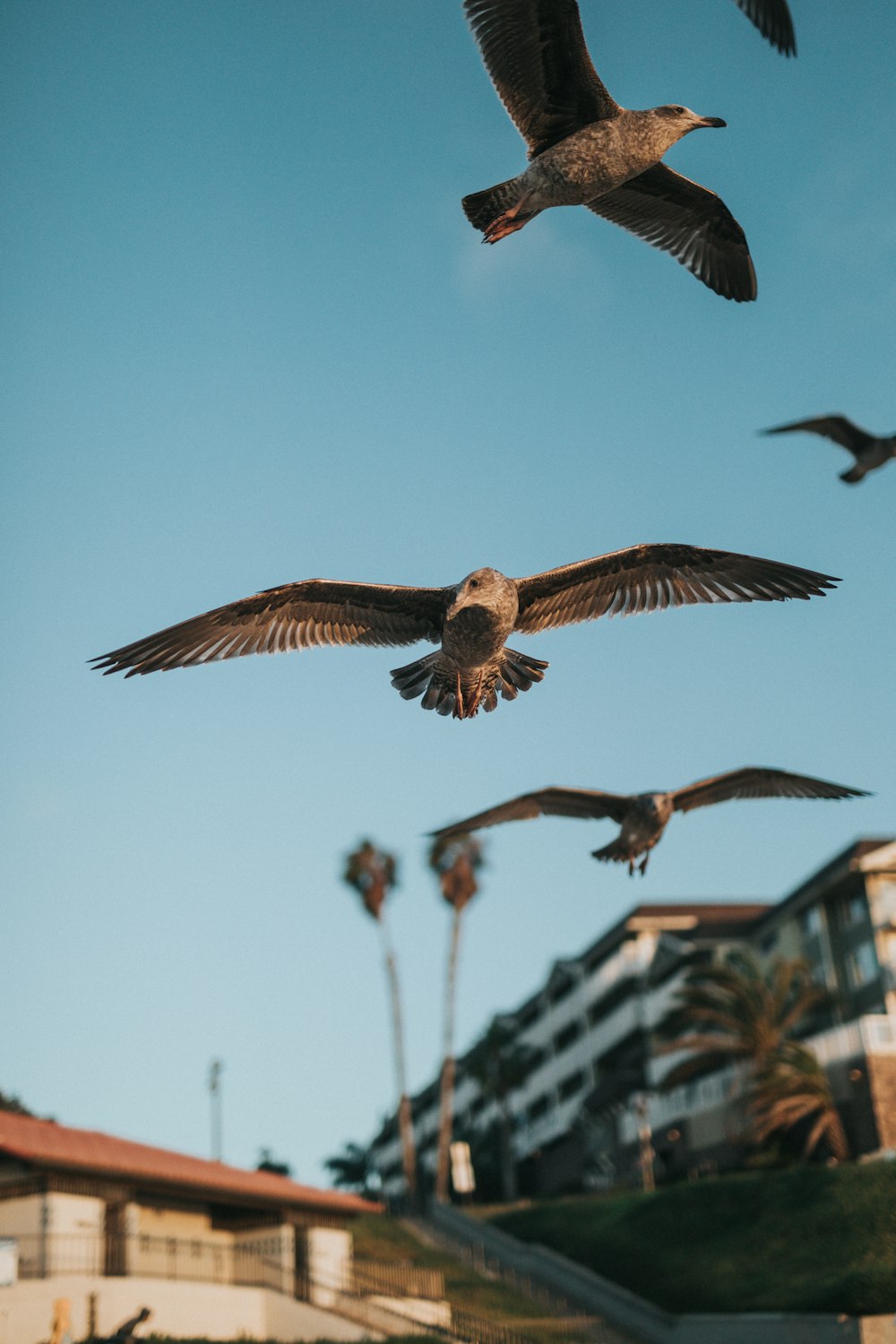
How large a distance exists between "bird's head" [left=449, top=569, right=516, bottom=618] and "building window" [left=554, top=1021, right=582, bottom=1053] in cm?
6485

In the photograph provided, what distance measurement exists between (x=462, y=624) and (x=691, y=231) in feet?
16.0

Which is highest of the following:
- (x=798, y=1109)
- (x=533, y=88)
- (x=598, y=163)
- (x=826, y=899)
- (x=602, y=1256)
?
(x=826, y=899)

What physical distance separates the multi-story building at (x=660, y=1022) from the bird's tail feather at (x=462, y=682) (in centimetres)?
2983

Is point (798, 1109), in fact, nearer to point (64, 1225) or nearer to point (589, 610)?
point (64, 1225)

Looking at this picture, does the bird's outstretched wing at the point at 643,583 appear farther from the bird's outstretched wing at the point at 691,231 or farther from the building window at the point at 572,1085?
the building window at the point at 572,1085

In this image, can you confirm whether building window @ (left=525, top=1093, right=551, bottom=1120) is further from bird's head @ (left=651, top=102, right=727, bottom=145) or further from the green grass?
bird's head @ (left=651, top=102, right=727, bottom=145)

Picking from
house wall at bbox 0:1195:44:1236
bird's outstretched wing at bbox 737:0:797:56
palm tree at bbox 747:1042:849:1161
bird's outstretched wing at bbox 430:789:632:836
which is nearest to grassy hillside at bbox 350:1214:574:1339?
palm tree at bbox 747:1042:849:1161

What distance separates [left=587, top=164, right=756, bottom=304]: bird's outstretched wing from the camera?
12641 millimetres

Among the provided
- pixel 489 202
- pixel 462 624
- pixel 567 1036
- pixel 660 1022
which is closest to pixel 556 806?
pixel 462 624

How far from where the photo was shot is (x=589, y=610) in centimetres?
1246

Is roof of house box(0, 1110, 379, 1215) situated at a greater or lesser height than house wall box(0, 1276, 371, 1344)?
greater

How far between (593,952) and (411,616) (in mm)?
60199

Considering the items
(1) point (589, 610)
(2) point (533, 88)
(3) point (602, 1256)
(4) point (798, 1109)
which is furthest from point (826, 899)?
(2) point (533, 88)

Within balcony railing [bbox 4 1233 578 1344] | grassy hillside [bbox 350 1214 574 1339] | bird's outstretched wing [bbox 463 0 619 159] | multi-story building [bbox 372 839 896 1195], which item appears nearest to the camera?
bird's outstretched wing [bbox 463 0 619 159]
